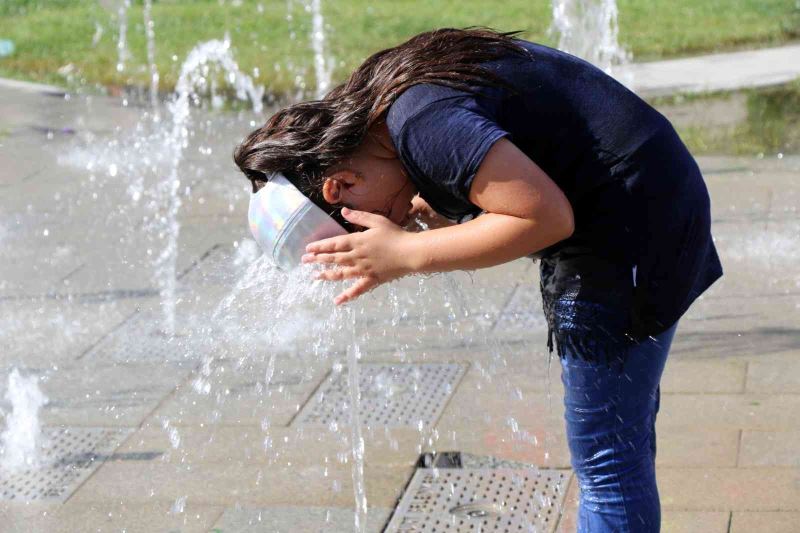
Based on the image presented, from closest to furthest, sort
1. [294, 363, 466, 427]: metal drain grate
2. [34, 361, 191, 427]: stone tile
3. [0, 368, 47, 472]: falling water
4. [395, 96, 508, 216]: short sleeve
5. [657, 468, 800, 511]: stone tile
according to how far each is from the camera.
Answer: [395, 96, 508, 216]: short sleeve, [657, 468, 800, 511]: stone tile, [0, 368, 47, 472]: falling water, [294, 363, 466, 427]: metal drain grate, [34, 361, 191, 427]: stone tile

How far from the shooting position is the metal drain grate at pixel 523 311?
5.05 meters

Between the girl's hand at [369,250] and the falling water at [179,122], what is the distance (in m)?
2.85

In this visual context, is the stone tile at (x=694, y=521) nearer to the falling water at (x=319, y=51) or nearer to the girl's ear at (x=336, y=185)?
the girl's ear at (x=336, y=185)

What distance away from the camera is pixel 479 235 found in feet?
7.59

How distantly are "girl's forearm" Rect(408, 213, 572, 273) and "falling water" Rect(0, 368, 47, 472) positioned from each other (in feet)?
7.30

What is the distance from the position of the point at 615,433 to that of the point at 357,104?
2.83 feet

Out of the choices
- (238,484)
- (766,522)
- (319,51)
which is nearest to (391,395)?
(238,484)

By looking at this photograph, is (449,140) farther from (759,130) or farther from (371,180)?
(759,130)

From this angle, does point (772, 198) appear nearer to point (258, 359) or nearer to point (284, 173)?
point (258, 359)

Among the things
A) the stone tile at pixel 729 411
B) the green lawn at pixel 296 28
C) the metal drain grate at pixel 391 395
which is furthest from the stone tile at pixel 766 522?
the green lawn at pixel 296 28

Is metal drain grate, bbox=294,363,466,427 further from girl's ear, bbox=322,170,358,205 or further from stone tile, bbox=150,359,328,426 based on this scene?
girl's ear, bbox=322,170,358,205

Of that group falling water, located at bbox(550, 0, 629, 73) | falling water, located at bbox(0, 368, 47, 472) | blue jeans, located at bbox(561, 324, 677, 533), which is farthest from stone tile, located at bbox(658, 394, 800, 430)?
falling water, located at bbox(550, 0, 629, 73)

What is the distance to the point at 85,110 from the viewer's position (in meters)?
9.52

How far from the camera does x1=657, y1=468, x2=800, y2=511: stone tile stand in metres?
3.50
